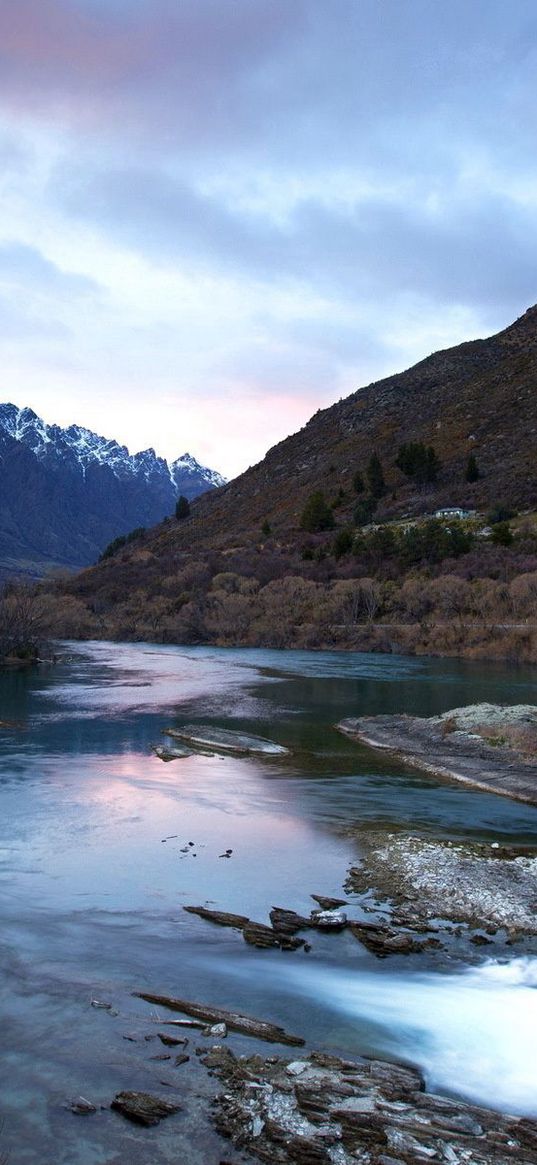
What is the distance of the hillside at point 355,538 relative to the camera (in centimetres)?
7900

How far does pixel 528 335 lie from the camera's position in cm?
16962

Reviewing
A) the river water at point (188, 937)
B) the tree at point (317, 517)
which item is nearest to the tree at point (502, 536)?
the tree at point (317, 517)

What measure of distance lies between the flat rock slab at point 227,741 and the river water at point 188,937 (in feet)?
2.55

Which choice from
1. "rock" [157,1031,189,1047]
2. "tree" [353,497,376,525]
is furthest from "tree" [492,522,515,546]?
"rock" [157,1031,189,1047]

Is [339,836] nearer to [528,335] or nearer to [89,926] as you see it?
[89,926]

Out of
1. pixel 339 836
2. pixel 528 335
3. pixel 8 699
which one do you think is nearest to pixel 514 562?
pixel 8 699

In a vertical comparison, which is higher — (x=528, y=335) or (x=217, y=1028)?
(x=528, y=335)

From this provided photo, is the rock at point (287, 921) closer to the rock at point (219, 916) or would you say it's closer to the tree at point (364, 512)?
the rock at point (219, 916)

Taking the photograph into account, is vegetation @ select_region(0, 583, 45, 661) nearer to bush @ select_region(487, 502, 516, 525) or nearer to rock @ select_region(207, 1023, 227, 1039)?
rock @ select_region(207, 1023, 227, 1039)

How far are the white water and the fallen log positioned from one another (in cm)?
97

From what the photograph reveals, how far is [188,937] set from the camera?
36.0 ft

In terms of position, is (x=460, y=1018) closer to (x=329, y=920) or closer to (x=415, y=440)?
(x=329, y=920)

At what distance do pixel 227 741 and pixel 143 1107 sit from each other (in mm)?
19850

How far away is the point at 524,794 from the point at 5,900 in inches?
505
